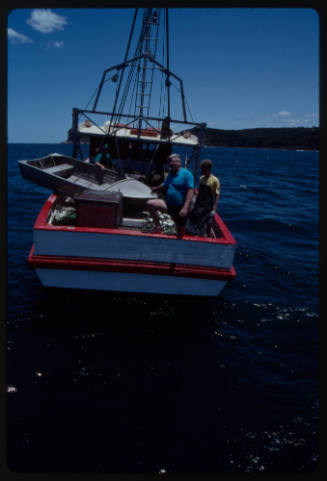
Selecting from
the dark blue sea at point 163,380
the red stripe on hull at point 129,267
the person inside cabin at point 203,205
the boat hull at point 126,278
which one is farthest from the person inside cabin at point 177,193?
the dark blue sea at point 163,380

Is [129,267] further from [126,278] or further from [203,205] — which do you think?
[203,205]

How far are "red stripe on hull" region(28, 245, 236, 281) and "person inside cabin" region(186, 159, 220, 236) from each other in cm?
89

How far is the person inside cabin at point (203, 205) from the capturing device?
532 cm

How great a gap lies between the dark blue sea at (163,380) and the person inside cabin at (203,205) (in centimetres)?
142

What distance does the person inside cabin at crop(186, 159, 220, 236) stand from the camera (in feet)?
17.4

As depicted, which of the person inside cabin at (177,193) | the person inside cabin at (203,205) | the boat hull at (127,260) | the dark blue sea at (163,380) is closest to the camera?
the dark blue sea at (163,380)

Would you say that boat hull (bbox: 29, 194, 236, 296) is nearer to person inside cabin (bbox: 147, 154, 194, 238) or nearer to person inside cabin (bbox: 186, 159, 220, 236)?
person inside cabin (bbox: 147, 154, 194, 238)

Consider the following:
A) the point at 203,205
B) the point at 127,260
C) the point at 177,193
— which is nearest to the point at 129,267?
the point at 127,260

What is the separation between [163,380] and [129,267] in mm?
1893

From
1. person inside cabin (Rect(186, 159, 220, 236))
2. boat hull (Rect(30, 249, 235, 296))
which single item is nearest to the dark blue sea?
boat hull (Rect(30, 249, 235, 296))

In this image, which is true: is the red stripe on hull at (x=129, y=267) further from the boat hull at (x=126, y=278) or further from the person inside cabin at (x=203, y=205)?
the person inside cabin at (x=203, y=205)

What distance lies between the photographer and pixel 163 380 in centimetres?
386
